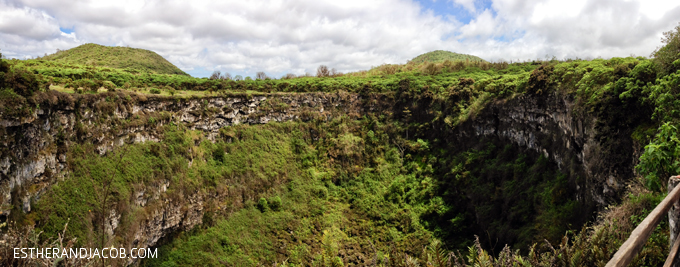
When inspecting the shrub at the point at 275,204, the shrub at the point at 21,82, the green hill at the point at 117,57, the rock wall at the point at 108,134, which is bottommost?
the shrub at the point at 275,204

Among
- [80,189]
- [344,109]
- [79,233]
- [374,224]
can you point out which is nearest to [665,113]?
[374,224]

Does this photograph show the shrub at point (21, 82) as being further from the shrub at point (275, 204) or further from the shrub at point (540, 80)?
the shrub at point (540, 80)

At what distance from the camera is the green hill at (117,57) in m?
58.0

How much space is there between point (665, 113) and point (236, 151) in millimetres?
29600

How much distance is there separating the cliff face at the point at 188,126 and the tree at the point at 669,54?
2951mm

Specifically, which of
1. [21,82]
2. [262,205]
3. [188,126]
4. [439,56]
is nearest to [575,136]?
[262,205]

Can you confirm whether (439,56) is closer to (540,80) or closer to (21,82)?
(540,80)

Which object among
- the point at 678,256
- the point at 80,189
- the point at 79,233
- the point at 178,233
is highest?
the point at 678,256

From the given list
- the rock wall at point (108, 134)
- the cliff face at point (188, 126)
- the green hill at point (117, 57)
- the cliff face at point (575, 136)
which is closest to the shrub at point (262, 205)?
the cliff face at point (188, 126)

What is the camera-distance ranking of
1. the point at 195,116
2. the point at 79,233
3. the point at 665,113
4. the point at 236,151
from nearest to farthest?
the point at 665,113, the point at 79,233, the point at 195,116, the point at 236,151

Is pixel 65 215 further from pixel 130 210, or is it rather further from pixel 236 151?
pixel 236 151

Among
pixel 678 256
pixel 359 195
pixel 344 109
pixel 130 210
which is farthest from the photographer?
pixel 344 109

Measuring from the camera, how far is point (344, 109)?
44344 mm

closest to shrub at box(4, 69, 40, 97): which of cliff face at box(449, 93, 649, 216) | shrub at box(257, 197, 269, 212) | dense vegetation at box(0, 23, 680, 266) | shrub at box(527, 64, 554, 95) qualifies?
dense vegetation at box(0, 23, 680, 266)
